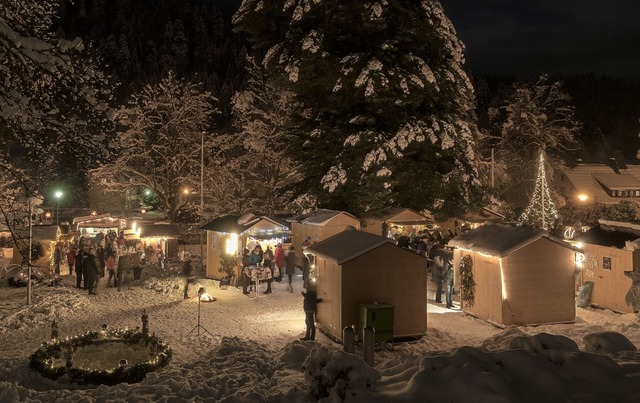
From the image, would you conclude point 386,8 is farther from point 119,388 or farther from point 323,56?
point 119,388

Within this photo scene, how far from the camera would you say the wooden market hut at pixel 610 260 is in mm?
15828

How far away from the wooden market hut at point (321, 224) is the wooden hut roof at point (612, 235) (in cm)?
847

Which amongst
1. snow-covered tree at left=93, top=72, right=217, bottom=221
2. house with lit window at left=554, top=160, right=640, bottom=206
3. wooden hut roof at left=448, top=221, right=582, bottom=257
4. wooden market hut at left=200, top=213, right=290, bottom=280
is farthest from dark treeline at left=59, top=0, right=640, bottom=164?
wooden hut roof at left=448, top=221, right=582, bottom=257

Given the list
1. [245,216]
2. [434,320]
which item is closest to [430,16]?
[245,216]

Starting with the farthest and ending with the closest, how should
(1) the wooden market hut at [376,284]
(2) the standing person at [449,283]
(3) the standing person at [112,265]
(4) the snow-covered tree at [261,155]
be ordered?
(4) the snow-covered tree at [261,155] → (3) the standing person at [112,265] → (2) the standing person at [449,283] → (1) the wooden market hut at [376,284]

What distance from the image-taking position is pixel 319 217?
22.9 metres

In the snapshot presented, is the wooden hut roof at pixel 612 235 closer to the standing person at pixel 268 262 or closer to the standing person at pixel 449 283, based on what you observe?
the standing person at pixel 449 283

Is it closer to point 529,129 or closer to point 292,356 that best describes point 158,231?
point 292,356

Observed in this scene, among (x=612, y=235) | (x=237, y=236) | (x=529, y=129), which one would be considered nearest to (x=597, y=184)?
(x=529, y=129)

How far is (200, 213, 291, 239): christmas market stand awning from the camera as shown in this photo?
20984mm

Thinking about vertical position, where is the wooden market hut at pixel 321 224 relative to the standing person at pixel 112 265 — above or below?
above

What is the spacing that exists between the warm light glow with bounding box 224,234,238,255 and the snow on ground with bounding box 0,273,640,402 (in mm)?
1850

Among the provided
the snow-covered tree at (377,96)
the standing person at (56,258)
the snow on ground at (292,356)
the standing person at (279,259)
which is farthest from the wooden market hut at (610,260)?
the standing person at (56,258)

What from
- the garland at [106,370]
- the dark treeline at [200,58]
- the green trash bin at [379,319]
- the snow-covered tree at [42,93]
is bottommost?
the garland at [106,370]
